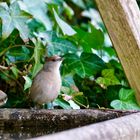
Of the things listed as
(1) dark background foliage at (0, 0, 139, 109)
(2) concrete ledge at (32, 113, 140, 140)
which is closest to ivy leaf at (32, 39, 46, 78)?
(1) dark background foliage at (0, 0, 139, 109)

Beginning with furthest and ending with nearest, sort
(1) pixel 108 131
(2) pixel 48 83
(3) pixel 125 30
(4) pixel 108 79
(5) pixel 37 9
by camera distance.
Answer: (5) pixel 37 9, (4) pixel 108 79, (3) pixel 125 30, (2) pixel 48 83, (1) pixel 108 131

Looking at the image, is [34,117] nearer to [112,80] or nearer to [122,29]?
[122,29]

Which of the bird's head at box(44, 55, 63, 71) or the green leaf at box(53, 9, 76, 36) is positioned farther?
the green leaf at box(53, 9, 76, 36)

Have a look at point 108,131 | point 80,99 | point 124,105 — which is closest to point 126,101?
point 124,105

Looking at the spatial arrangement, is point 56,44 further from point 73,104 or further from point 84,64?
point 73,104

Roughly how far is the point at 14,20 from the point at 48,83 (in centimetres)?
41

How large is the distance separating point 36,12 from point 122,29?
0.81m

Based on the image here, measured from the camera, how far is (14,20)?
2176 millimetres

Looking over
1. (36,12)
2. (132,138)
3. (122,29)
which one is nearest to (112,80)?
(122,29)

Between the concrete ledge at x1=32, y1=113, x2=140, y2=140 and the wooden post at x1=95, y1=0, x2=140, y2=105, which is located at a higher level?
the concrete ledge at x1=32, y1=113, x2=140, y2=140

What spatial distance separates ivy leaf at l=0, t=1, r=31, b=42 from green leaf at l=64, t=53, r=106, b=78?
346 millimetres

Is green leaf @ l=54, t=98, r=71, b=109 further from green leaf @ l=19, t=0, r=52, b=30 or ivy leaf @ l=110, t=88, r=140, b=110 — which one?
green leaf @ l=19, t=0, r=52, b=30

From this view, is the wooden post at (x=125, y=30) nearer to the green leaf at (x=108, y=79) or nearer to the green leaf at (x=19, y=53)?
the green leaf at (x=108, y=79)

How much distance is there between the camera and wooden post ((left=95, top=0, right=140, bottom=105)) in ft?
6.89
